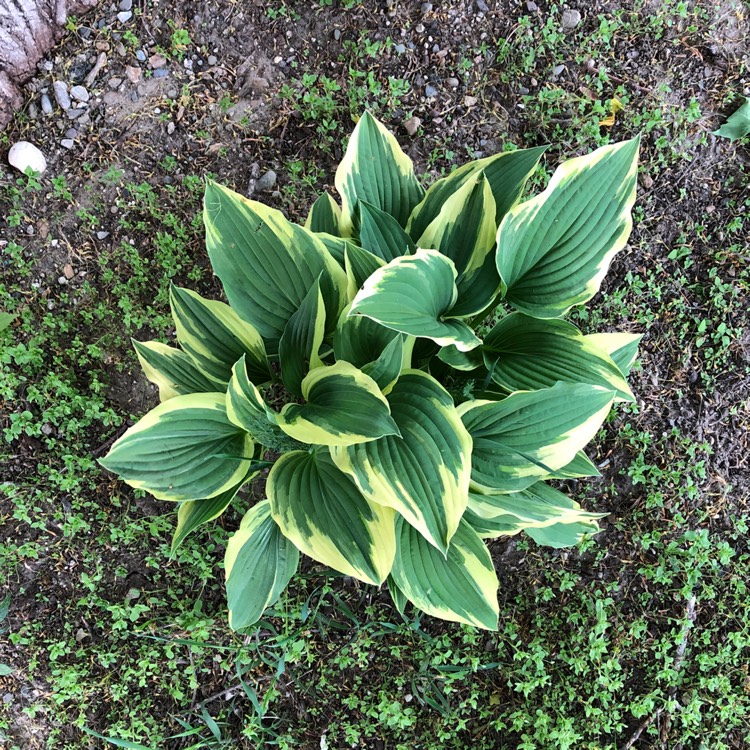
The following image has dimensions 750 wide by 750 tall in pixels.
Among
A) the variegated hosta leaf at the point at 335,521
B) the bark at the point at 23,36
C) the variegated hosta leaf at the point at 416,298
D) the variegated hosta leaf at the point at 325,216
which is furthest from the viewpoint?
the bark at the point at 23,36

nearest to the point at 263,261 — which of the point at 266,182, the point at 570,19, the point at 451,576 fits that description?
the point at 266,182

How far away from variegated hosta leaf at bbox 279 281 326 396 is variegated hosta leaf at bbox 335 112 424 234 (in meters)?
0.37

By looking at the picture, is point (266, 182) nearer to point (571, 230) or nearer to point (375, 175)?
point (375, 175)

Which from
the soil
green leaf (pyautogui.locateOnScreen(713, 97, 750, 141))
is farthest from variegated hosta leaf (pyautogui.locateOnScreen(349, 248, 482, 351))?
green leaf (pyautogui.locateOnScreen(713, 97, 750, 141))

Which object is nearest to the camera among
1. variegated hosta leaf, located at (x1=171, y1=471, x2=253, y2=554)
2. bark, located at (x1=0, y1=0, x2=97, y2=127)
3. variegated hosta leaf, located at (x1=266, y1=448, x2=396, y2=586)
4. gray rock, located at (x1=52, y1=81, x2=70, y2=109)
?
variegated hosta leaf, located at (x1=266, y1=448, x2=396, y2=586)

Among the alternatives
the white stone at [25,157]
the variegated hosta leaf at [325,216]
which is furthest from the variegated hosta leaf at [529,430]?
the white stone at [25,157]

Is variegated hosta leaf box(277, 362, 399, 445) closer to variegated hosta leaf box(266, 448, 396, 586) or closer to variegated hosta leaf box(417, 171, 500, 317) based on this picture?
variegated hosta leaf box(266, 448, 396, 586)

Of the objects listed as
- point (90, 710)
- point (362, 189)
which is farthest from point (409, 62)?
point (90, 710)

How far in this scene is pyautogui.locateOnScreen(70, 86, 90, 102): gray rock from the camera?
2.14m

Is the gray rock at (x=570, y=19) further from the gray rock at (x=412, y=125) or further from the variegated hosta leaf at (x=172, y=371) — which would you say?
the variegated hosta leaf at (x=172, y=371)

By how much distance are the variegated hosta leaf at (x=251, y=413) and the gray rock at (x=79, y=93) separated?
4.83 ft

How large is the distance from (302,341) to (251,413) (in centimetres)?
22

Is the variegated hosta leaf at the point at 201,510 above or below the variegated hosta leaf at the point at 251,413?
below

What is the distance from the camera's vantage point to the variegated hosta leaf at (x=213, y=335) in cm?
154
